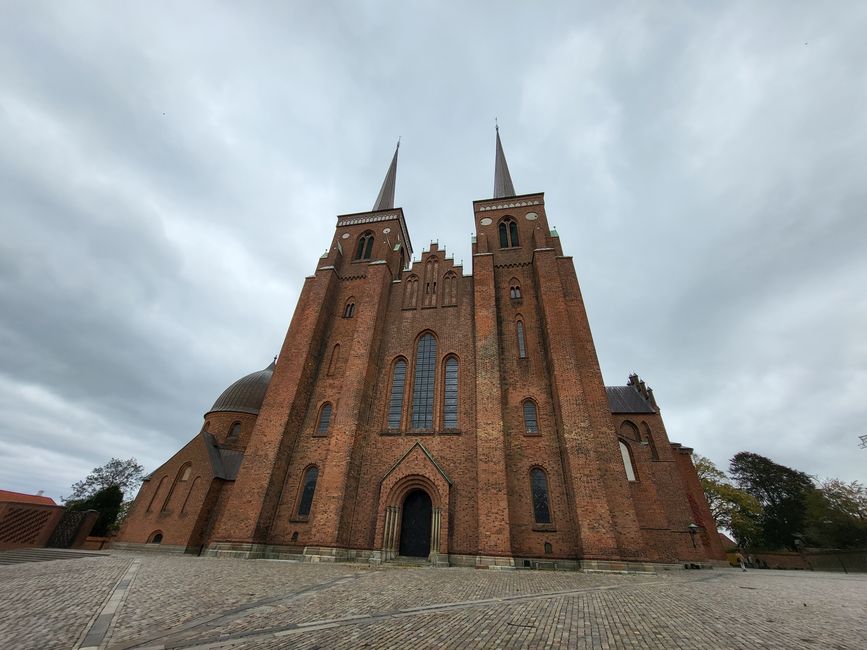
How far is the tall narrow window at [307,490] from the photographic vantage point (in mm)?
17703

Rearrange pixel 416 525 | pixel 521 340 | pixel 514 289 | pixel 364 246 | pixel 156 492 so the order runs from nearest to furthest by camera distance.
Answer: pixel 416 525, pixel 521 340, pixel 156 492, pixel 514 289, pixel 364 246

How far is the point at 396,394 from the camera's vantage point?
20.5 m

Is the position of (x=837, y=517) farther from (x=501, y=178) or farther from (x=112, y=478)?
(x=112, y=478)

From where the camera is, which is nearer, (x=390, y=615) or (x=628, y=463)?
(x=390, y=615)

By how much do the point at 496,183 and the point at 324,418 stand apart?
24.1m

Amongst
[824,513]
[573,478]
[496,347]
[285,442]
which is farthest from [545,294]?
[824,513]

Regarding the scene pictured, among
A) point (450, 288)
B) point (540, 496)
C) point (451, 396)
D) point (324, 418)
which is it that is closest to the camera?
point (540, 496)

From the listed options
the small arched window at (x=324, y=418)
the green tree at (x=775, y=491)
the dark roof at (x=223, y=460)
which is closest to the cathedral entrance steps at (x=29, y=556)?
the dark roof at (x=223, y=460)

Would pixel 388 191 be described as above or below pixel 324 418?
above

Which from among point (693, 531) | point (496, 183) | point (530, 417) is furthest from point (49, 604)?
point (496, 183)

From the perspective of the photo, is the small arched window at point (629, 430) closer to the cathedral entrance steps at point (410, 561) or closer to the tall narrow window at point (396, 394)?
the tall narrow window at point (396, 394)

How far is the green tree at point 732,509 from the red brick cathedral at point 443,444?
44.3 ft

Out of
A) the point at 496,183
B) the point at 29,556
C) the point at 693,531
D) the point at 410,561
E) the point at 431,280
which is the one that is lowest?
the point at 29,556

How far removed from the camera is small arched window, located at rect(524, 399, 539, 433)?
1825 cm
